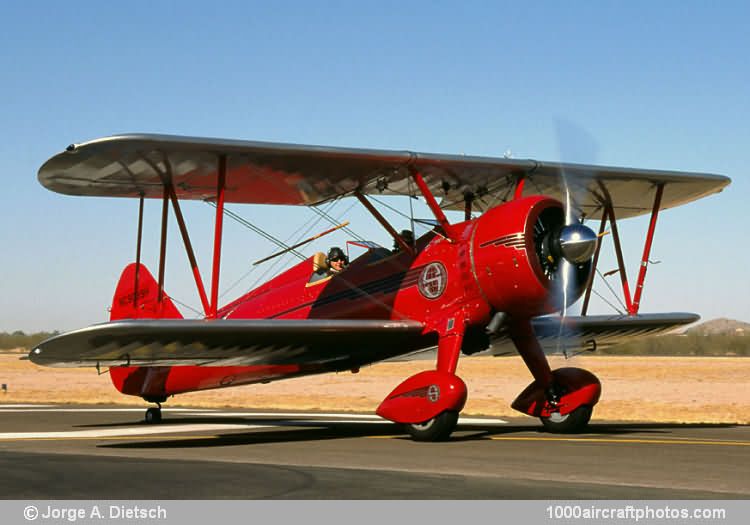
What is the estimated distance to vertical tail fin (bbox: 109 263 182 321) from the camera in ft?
60.2

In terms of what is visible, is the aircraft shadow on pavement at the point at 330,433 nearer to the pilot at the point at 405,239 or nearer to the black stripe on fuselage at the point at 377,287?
the black stripe on fuselage at the point at 377,287

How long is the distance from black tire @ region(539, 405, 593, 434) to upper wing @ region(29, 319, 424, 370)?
243 cm

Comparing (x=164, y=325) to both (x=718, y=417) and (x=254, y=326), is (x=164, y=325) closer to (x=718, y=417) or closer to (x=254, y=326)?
(x=254, y=326)

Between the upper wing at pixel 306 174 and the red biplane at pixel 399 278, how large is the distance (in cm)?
3

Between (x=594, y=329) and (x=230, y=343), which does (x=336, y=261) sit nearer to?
(x=230, y=343)

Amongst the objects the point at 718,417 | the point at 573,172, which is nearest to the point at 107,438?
the point at 573,172

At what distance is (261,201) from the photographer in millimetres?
16516

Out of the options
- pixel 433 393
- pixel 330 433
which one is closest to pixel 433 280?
pixel 433 393

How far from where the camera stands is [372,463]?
394 inches

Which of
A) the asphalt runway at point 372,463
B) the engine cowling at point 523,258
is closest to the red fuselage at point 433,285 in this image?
the engine cowling at point 523,258

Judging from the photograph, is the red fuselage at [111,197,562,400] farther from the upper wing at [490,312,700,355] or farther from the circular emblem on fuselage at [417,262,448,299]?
the upper wing at [490,312,700,355]

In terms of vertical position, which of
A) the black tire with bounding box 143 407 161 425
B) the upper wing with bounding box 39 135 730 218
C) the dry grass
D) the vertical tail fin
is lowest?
the dry grass

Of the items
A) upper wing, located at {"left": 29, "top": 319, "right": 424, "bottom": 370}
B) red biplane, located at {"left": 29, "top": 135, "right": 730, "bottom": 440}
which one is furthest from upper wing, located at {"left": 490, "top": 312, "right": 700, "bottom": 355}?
upper wing, located at {"left": 29, "top": 319, "right": 424, "bottom": 370}

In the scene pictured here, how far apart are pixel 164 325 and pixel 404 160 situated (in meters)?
4.41
